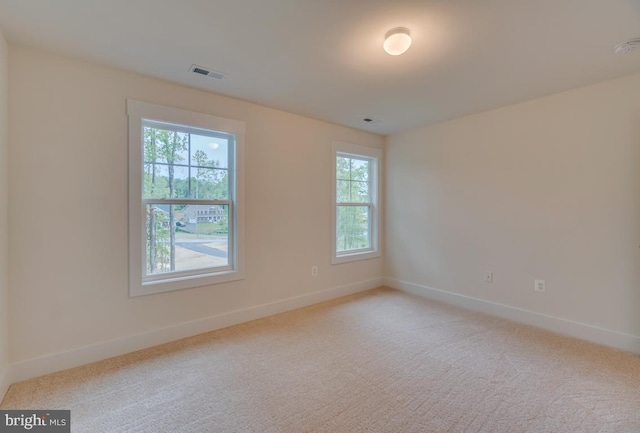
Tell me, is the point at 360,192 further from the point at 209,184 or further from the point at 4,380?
the point at 4,380

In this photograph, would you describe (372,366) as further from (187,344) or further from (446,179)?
(446,179)

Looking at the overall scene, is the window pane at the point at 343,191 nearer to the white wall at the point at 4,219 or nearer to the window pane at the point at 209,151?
the window pane at the point at 209,151

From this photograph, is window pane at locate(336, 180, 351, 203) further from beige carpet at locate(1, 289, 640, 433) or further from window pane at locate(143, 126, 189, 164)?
window pane at locate(143, 126, 189, 164)

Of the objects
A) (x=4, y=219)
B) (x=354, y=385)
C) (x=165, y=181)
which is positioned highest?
(x=165, y=181)

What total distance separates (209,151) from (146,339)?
1882mm

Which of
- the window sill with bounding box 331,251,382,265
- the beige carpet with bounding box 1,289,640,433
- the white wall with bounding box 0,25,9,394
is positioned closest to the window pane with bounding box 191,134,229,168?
the white wall with bounding box 0,25,9,394

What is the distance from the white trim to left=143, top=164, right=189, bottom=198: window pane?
1503 millimetres

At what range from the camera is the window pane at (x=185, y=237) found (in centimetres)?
271

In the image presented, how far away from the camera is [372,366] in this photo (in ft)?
7.51

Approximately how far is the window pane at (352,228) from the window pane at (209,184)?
66.0 inches

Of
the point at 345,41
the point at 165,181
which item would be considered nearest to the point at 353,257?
the point at 165,181

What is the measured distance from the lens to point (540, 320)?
304 cm

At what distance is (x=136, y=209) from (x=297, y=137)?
195 cm

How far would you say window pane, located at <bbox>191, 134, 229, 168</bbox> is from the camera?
9.66 feet
